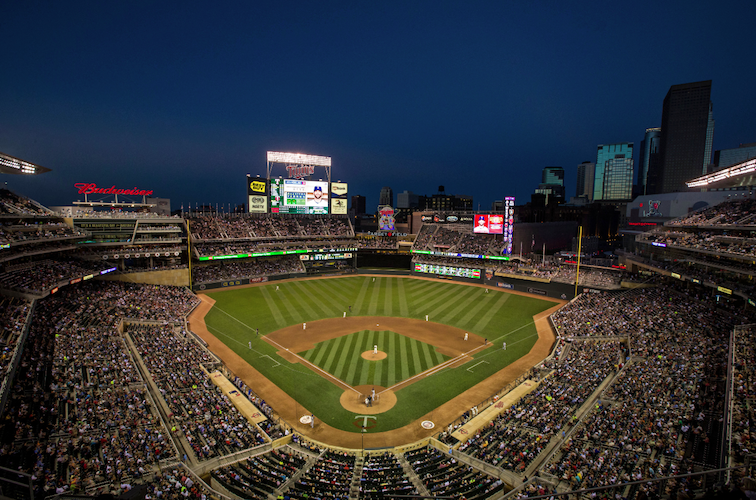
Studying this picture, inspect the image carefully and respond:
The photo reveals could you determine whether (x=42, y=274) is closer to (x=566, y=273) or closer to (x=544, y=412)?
(x=544, y=412)

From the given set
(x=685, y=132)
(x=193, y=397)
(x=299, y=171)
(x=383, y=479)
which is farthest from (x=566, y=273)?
(x=685, y=132)

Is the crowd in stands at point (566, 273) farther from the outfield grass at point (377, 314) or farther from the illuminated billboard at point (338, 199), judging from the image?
the illuminated billboard at point (338, 199)

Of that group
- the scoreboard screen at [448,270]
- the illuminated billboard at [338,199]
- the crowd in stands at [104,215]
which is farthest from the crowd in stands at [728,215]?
A: the crowd in stands at [104,215]

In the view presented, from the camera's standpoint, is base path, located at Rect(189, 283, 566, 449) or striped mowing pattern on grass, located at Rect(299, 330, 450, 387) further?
striped mowing pattern on grass, located at Rect(299, 330, 450, 387)

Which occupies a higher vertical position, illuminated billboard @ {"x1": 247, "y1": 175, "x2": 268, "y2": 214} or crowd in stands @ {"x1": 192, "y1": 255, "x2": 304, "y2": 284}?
illuminated billboard @ {"x1": 247, "y1": 175, "x2": 268, "y2": 214}

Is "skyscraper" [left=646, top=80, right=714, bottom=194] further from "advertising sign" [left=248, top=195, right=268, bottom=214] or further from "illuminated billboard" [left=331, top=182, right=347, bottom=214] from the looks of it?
"advertising sign" [left=248, top=195, right=268, bottom=214]

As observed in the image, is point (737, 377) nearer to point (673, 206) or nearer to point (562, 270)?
point (562, 270)

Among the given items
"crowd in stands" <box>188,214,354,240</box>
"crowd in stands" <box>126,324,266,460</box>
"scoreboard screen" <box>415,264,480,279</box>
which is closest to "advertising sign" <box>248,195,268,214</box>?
"crowd in stands" <box>188,214,354,240</box>
